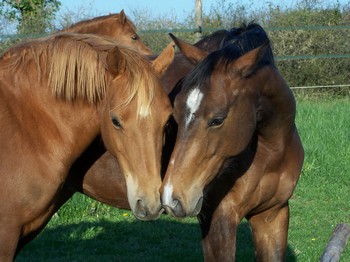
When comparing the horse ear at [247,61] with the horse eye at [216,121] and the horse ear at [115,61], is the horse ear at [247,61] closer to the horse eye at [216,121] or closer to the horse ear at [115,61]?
the horse eye at [216,121]

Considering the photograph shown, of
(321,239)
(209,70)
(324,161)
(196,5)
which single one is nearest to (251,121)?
(209,70)

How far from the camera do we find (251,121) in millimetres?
3785

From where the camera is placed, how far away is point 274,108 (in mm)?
4035

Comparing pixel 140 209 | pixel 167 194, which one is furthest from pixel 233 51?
pixel 140 209

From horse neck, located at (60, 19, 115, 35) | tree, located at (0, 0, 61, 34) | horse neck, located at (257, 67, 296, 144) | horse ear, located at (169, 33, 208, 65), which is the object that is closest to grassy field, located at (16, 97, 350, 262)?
horse neck, located at (60, 19, 115, 35)

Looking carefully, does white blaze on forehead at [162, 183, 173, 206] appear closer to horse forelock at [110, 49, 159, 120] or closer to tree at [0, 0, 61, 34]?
horse forelock at [110, 49, 159, 120]

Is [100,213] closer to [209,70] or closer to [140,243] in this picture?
[140,243]

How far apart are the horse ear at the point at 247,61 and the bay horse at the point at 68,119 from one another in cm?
40

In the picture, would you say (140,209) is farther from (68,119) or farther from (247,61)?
(247,61)

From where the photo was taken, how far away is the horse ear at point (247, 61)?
3.75 m

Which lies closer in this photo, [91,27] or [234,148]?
[234,148]

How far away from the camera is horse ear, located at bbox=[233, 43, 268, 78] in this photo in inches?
148

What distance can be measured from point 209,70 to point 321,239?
287 cm

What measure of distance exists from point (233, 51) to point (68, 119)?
0.95m
